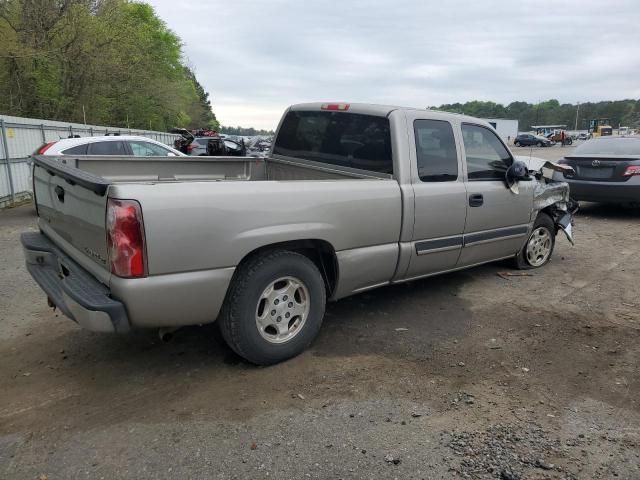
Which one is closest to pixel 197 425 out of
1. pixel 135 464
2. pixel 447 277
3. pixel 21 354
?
pixel 135 464

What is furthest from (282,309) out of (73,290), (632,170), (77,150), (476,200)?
(632,170)

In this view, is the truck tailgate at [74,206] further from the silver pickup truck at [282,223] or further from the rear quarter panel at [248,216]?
the rear quarter panel at [248,216]

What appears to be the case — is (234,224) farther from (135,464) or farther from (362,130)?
(362,130)

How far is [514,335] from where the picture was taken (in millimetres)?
4324

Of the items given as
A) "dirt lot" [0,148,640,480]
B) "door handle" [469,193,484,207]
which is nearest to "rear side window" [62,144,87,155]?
"dirt lot" [0,148,640,480]

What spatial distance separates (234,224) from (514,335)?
2612 mm

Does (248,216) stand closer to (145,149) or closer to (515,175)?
(515,175)

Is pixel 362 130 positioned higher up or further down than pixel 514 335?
higher up

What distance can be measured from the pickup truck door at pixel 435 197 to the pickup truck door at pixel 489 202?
18 cm

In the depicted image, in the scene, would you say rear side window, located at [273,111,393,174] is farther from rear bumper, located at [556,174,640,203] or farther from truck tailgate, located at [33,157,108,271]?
rear bumper, located at [556,174,640,203]

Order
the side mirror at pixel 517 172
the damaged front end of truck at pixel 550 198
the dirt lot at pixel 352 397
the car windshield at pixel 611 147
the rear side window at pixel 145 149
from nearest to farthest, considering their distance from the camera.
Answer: the dirt lot at pixel 352 397 < the side mirror at pixel 517 172 < the damaged front end of truck at pixel 550 198 < the car windshield at pixel 611 147 < the rear side window at pixel 145 149

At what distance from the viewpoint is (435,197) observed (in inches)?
175

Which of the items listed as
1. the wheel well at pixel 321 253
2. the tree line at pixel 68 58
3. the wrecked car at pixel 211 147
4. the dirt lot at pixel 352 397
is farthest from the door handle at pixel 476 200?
the tree line at pixel 68 58

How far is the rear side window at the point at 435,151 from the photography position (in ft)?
14.6
